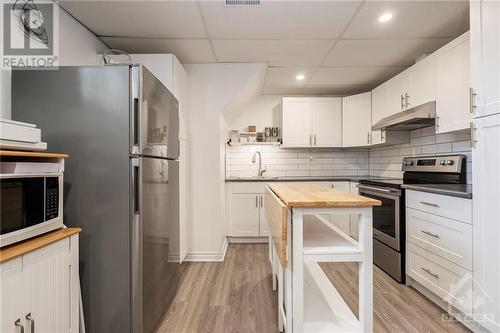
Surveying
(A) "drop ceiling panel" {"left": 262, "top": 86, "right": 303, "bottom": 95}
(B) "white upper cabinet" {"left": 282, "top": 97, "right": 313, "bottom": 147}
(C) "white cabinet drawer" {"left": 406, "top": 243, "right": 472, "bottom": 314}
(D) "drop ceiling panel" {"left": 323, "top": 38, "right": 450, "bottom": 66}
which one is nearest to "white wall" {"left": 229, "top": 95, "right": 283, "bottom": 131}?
(A) "drop ceiling panel" {"left": 262, "top": 86, "right": 303, "bottom": 95}

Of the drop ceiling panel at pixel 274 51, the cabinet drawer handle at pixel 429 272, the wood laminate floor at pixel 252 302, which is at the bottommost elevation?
the wood laminate floor at pixel 252 302

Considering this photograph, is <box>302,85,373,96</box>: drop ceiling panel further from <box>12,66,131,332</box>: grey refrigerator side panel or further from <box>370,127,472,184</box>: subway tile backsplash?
<box>12,66,131,332</box>: grey refrigerator side panel

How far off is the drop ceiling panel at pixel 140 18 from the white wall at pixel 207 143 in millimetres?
712

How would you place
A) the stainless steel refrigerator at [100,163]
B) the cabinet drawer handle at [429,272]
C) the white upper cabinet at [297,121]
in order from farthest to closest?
the white upper cabinet at [297,121], the cabinet drawer handle at [429,272], the stainless steel refrigerator at [100,163]

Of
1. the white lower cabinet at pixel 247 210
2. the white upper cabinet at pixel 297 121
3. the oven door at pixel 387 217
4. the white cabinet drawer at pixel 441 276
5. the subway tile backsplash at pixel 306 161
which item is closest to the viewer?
the white cabinet drawer at pixel 441 276

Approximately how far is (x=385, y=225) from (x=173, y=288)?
2230 mm

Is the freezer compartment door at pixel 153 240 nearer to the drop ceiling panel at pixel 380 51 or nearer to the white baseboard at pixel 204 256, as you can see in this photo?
the white baseboard at pixel 204 256

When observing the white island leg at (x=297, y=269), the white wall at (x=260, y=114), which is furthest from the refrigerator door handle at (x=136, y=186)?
the white wall at (x=260, y=114)

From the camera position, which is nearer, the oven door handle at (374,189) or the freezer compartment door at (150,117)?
the freezer compartment door at (150,117)

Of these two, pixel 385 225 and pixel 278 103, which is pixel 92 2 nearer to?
pixel 278 103

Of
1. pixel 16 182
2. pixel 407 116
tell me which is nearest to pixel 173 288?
pixel 16 182

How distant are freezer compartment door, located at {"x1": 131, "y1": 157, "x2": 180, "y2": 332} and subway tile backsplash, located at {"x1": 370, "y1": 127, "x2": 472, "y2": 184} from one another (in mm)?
2743

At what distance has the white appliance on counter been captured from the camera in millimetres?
1044

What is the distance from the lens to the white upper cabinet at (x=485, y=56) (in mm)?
1520
